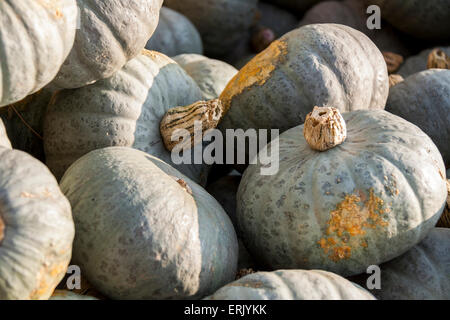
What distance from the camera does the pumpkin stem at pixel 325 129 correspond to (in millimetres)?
2045

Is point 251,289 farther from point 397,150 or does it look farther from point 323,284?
point 397,150

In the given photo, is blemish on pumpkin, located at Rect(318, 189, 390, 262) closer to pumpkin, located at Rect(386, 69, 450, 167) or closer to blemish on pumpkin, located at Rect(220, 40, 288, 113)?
blemish on pumpkin, located at Rect(220, 40, 288, 113)

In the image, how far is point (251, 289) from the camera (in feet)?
5.39

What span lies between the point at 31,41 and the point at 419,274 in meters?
1.47

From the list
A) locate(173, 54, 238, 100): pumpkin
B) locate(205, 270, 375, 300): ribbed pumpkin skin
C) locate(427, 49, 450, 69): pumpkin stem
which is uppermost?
locate(173, 54, 238, 100): pumpkin

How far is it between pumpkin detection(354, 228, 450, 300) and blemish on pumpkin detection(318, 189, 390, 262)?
0.21 meters

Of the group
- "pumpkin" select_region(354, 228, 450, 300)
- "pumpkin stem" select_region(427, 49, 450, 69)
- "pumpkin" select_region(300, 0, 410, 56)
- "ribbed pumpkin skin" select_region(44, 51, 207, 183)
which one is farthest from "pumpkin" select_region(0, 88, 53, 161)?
"pumpkin" select_region(300, 0, 410, 56)

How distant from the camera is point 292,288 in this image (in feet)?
5.40

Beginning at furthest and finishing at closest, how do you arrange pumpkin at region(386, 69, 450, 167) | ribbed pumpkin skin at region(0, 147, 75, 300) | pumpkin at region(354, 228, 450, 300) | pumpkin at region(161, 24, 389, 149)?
pumpkin at region(386, 69, 450, 167), pumpkin at region(161, 24, 389, 149), pumpkin at region(354, 228, 450, 300), ribbed pumpkin skin at region(0, 147, 75, 300)

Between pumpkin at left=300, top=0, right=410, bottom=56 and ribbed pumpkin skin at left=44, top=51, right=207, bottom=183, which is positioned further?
pumpkin at left=300, top=0, right=410, bottom=56

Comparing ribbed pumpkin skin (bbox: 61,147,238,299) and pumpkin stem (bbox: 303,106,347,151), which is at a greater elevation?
pumpkin stem (bbox: 303,106,347,151)

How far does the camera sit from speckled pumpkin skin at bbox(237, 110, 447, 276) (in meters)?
1.91
